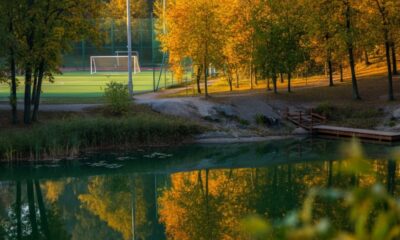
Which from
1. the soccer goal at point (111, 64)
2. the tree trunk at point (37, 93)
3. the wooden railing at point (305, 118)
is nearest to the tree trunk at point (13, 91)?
the tree trunk at point (37, 93)

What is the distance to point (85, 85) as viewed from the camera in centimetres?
4719

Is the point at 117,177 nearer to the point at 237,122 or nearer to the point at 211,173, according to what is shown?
the point at 211,173

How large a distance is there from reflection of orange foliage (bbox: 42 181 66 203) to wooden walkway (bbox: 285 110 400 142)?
14.1 meters

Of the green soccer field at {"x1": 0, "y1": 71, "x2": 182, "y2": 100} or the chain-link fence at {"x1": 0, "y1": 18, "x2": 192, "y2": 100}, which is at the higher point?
the chain-link fence at {"x1": 0, "y1": 18, "x2": 192, "y2": 100}

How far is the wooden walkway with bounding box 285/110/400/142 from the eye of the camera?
29734 millimetres

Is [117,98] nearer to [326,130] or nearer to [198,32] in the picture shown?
[198,32]

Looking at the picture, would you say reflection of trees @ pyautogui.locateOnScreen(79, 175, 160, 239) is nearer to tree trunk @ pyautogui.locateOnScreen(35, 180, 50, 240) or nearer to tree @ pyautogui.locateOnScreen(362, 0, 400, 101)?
tree trunk @ pyautogui.locateOnScreen(35, 180, 50, 240)

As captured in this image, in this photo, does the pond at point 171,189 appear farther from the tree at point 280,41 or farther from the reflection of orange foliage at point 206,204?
the tree at point 280,41

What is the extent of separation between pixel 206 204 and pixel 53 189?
6.28 m

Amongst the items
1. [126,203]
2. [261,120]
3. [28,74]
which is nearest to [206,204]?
[126,203]

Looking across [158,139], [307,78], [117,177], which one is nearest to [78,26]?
[158,139]

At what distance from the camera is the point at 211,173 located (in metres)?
25.3

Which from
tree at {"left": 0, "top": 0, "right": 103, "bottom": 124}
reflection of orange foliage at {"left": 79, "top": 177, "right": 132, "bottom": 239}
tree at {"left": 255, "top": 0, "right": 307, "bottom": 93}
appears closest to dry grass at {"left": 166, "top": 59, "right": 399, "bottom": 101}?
tree at {"left": 255, "top": 0, "right": 307, "bottom": 93}

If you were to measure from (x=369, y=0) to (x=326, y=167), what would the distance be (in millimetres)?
13320
